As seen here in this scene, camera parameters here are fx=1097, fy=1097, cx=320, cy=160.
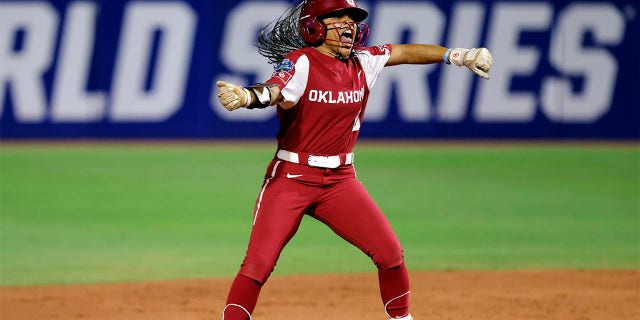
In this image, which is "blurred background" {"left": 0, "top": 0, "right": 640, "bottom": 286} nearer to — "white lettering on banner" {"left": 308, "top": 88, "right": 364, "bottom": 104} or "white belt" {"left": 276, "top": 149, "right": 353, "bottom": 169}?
"white belt" {"left": 276, "top": 149, "right": 353, "bottom": 169}

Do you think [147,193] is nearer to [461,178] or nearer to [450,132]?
[461,178]

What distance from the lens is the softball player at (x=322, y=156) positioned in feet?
18.3

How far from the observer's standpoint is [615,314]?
7500 mm

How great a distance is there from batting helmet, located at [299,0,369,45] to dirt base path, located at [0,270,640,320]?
2.28 meters

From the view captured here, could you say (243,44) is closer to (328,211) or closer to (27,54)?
(27,54)

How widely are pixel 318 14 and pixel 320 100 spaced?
0.47m

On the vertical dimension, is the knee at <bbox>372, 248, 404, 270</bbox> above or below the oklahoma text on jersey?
below

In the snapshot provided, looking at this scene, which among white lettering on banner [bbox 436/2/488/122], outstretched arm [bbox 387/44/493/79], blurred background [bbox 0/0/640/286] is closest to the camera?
outstretched arm [bbox 387/44/493/79]

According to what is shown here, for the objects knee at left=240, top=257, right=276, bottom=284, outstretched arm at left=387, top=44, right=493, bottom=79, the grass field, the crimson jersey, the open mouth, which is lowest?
the grass field

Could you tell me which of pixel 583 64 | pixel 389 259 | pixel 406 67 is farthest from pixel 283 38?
pixel 583 64

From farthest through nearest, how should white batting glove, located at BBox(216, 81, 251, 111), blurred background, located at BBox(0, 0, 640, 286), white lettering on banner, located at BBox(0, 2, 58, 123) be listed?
white lettering on banner, located at BBox(0, 2, 58, 123) < blurred background, located at BBox(0, 0, 640, 286) < white batting glove, located at BBox(216, 81, 251, 111)

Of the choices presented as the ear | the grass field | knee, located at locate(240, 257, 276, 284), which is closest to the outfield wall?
the grass field

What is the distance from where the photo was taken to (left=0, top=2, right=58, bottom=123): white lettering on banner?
Answer: 57.0ft

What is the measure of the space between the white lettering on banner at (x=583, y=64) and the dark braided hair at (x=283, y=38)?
13272 millimetres
